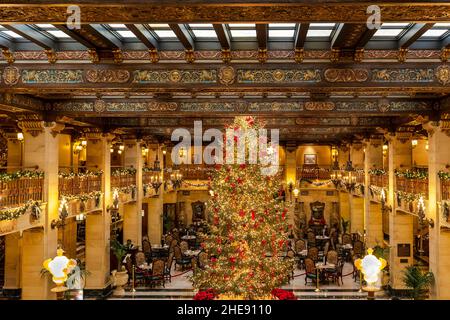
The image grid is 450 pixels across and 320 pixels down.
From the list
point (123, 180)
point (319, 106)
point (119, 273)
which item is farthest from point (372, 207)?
point (119, 273)

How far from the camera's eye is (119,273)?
1952 centimetres

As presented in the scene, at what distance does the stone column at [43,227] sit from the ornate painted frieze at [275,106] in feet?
21.4

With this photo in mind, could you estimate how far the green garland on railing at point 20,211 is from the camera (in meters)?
11.4

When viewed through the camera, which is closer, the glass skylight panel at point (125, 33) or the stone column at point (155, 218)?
the glass skylight panel at point (125, 33)

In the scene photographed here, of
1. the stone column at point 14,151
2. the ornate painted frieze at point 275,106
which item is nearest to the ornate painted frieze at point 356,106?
the ornate painted frieze at point 275,106

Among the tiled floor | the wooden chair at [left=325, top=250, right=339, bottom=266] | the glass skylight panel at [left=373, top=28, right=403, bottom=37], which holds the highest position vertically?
the glass skylight panel at [left=373, top=28, right=403, bottom=37]

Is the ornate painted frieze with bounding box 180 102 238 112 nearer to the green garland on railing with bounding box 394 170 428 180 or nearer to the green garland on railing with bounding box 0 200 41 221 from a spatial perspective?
the green garland on railing with bounding box 0 200 41 221

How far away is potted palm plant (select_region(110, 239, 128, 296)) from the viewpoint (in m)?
19.0

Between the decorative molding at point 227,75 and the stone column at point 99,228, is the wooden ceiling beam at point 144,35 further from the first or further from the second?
the stone column at point 99,228

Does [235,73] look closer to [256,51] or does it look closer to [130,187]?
[256,51]

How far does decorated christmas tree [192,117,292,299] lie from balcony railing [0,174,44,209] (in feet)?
17.5

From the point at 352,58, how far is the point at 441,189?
7.30 m

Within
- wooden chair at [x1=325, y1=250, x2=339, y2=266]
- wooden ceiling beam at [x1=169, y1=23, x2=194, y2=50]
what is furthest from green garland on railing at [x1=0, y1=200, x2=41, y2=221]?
Result: wooden chair at [x1=325, y1=250, x2=339, y2=266]

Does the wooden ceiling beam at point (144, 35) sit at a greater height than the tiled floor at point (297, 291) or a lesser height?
greater
